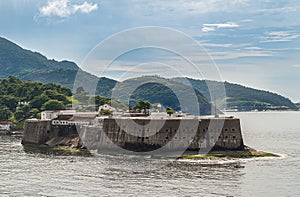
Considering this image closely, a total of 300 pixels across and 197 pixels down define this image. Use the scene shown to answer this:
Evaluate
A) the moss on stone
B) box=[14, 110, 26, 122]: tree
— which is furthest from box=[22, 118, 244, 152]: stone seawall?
box=[14, 110, 26, 122]: tree

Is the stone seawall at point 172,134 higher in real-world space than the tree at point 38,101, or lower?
lower

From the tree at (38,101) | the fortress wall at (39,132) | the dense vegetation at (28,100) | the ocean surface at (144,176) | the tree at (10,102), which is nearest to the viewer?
the ocean surface at (144,176)

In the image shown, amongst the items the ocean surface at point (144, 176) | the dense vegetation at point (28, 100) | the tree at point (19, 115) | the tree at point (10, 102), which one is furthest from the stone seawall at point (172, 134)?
the tree at point (10, 102)

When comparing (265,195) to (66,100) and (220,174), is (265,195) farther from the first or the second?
(66,100)

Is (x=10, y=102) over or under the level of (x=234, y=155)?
over

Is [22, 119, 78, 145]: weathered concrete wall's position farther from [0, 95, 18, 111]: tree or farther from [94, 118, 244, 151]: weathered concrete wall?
[0, 95, 18, 111]: tree

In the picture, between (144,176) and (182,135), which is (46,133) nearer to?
(182,135)

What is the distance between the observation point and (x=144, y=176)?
142ft

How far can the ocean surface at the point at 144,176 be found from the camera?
37125mm

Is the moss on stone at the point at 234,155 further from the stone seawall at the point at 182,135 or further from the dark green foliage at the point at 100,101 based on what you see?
the dark green foliage at the point at 100,101

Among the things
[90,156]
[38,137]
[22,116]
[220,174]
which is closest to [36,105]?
[22,116]

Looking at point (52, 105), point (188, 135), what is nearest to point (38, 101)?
point (52, 105)

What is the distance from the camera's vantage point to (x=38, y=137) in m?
75.8

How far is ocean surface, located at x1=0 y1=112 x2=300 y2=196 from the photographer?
37125 millimetres
